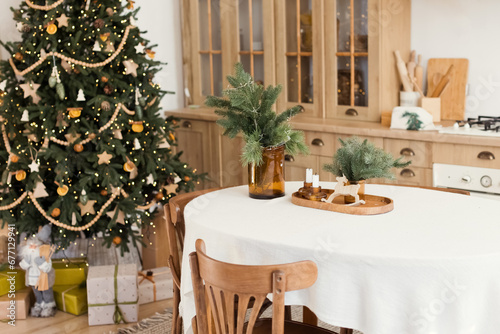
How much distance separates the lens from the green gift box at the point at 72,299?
3557 millimetres

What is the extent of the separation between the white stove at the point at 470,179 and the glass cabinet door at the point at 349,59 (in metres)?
0.69

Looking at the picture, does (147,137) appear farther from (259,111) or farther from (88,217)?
(259,111)

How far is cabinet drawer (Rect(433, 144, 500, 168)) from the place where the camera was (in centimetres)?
330

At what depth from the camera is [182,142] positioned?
490 cm

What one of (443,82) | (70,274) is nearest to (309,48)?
(443,82)

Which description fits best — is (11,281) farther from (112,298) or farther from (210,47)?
(210,47)

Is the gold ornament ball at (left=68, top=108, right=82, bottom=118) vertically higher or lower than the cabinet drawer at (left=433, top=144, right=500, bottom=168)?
higher

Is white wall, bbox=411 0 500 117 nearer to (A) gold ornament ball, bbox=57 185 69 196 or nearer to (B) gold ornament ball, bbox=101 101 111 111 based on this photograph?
(B) gold ornament ball, bbox=101 101 111 111

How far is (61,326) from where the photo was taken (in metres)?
3.44

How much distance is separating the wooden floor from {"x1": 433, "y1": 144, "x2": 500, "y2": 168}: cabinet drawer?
172 cm

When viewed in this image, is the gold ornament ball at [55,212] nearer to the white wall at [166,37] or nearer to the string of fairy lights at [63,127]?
the string of fairy lights at [63,127]

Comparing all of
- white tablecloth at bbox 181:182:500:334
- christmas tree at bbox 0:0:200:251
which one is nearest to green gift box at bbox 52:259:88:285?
christmas tree at bbox 0:0:200:251

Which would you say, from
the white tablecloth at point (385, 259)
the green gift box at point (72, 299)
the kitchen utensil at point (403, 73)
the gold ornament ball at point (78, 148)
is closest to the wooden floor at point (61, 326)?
the green gift box at point (72, 299)

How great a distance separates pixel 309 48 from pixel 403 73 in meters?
0.65
